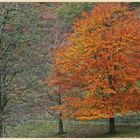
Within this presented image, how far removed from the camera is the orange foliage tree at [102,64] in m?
11.2

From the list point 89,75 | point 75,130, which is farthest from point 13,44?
point 75,130

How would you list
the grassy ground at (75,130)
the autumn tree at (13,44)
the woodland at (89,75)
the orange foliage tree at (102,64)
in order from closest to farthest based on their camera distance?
the autumn tree at (13,44) → the grassy ground at (75,130) → the woodland at (89,75) → the orange foliage tree at (102,64)

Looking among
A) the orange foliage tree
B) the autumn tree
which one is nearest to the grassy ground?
the orange foliage tree

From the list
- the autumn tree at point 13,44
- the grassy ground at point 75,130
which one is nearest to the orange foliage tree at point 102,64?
the grassy ground at point 75,130

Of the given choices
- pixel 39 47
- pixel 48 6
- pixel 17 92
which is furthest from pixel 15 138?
pixel 48 6

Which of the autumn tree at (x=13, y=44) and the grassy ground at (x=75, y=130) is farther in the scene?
the grassy ground at (x=75, y=130)

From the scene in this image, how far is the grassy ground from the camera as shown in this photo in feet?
33.9

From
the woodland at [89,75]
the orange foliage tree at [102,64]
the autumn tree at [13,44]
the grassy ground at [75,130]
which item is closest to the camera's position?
the autumn tree at [13,44]

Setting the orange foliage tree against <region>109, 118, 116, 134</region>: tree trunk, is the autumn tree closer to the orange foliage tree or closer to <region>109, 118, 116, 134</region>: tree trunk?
the orange foliage tree

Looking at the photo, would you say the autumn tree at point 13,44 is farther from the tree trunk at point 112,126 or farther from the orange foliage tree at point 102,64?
the tree trunk at point 112,126

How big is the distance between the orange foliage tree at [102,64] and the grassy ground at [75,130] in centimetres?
24

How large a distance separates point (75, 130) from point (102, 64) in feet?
5.62

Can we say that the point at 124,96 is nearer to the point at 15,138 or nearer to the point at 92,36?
the point at 92,36

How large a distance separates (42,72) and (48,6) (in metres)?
2.00
